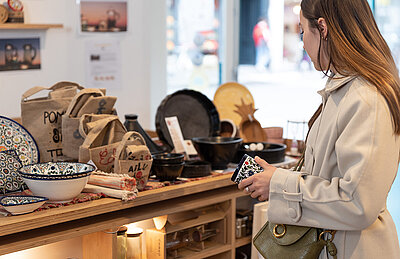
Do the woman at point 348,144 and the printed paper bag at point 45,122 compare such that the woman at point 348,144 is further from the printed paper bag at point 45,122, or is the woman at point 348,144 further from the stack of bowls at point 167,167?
the printed paper bag at point 45,122

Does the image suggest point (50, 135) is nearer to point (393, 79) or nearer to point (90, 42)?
point (393, 79)

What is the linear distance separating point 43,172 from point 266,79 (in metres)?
3.99

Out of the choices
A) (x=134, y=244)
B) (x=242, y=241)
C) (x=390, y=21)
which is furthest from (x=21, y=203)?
(x=390, y=21)

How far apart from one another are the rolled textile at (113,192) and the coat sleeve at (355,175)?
2.33 feet

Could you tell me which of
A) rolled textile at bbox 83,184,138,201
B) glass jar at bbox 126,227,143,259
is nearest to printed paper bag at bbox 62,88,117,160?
rolled textile at bbox 83,184,138,201

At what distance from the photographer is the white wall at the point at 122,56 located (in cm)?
350

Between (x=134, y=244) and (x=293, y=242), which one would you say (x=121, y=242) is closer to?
(x=134, y=244)

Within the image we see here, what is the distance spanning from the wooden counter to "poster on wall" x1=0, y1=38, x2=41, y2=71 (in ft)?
5.45

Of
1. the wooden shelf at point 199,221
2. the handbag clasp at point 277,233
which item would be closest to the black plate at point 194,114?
the wooden shelf at point 199,221

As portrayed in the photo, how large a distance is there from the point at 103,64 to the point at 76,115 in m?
1.78

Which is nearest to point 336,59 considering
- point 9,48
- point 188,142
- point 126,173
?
point 126,173

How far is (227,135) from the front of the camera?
3037 millimetres

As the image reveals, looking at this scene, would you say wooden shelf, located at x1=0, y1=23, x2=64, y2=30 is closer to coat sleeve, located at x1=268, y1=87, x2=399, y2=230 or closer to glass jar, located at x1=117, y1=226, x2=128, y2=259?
glass jar, located at x1=117, y1=226, x2=128, y2=259

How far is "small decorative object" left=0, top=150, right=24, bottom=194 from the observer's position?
2027mm
